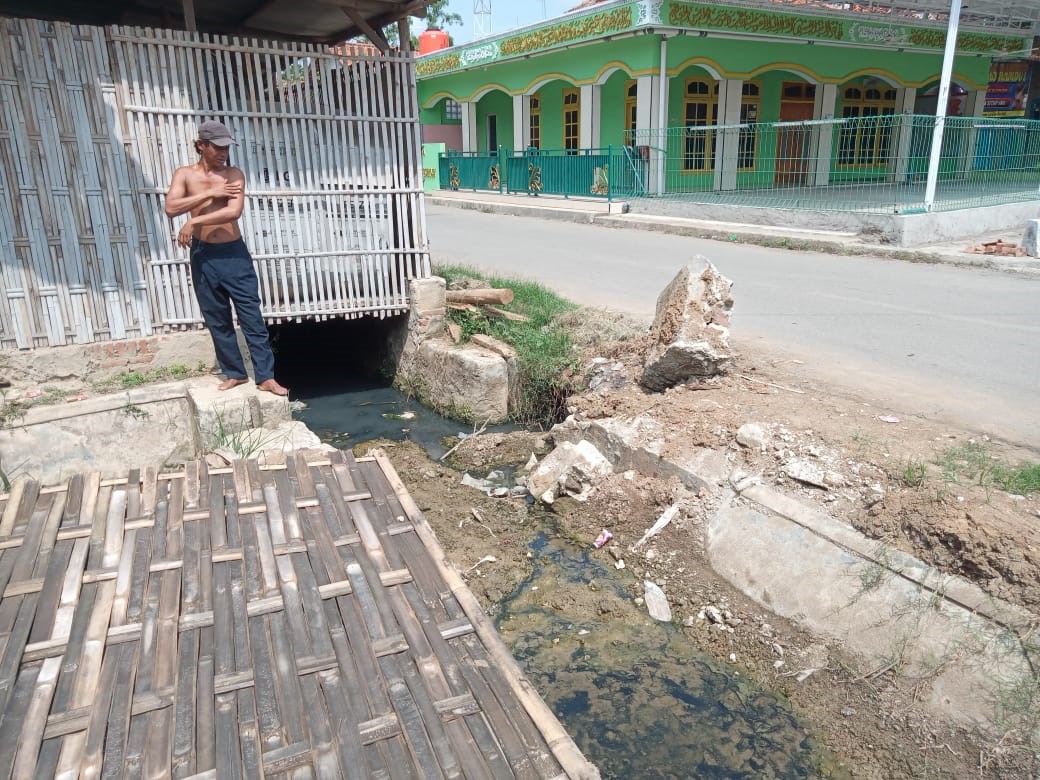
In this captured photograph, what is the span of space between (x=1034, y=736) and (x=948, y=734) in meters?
0.30

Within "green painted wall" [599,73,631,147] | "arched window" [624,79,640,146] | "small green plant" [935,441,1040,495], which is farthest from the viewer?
"green painted wall" [599,73,631,147]

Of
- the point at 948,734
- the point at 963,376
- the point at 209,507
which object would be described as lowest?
the point at 948,734

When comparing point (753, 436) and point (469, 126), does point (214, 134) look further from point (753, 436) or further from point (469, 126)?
point (469, 126)

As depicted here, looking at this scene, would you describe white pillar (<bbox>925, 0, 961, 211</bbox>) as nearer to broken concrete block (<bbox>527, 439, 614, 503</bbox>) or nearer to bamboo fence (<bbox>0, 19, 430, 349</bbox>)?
bamboo fence (<bbox>0, 19, 430, 349</bbox>)

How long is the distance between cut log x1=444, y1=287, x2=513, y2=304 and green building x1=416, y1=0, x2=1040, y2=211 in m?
8.60

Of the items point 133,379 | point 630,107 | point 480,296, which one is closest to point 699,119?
point 630,107

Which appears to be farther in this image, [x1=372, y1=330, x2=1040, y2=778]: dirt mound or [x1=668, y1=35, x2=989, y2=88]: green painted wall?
[x1=668, y1=35, x2=989, y2=88]: green painted wall

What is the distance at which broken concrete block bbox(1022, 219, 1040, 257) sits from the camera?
10266mm

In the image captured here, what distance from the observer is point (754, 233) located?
13117 millimetres

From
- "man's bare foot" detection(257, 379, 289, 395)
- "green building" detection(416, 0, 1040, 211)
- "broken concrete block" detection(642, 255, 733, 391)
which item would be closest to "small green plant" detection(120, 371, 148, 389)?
"man's bare foot" detection(257, 379, 289, 395)

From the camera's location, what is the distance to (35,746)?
1908 mm

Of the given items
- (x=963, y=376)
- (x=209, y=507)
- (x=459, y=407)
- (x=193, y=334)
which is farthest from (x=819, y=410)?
(x=193, y=334)

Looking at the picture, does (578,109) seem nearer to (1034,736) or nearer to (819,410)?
(819,410)

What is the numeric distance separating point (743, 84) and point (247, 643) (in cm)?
2010
